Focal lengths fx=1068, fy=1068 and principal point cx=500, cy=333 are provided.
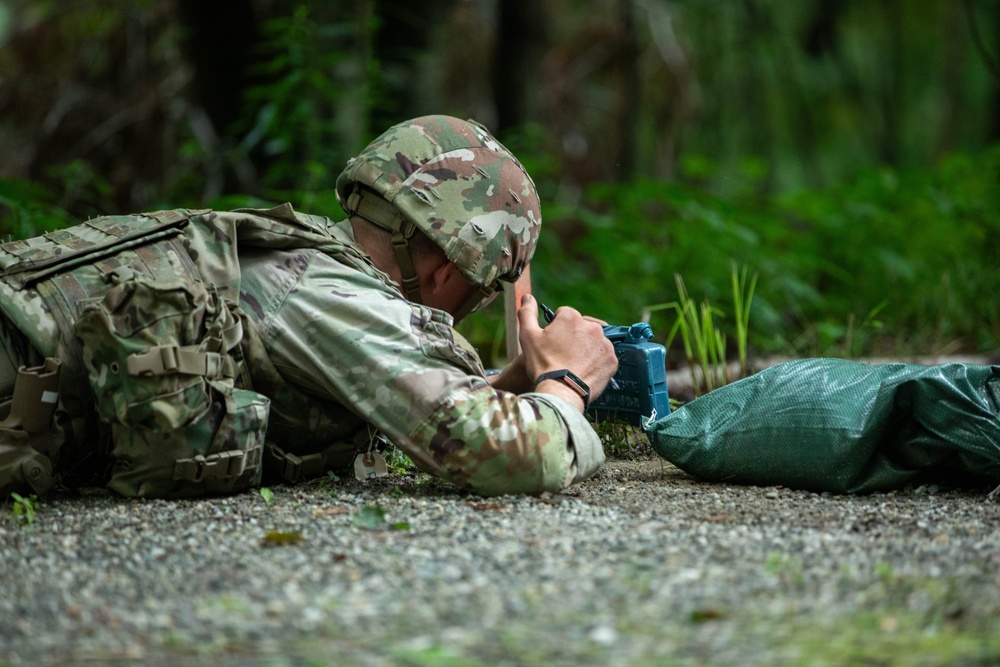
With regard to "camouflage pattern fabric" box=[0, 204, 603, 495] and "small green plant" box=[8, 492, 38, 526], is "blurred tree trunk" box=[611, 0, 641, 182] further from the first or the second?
"small green plant" box=[8, 492, 38, 526]

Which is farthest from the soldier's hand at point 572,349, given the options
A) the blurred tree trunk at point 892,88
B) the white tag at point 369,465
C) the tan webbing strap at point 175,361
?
the blurred tree trunk at point 892,88

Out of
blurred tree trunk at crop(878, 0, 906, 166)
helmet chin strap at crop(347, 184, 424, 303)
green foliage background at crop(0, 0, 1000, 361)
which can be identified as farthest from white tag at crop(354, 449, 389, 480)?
blurred tree trunk at crop(878, 0, 906, 166)

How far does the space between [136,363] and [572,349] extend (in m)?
1.15

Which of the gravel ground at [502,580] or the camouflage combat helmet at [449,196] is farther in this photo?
the camouflage combat helmet at [449,196]

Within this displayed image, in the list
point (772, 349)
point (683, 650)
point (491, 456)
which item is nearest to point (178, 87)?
point (772, 349)

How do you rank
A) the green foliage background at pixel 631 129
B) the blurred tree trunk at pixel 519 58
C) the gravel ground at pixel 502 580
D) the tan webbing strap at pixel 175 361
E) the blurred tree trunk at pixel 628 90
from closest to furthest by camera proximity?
the gravel ground at pixel 502 580 < the tan webbing strap at pixel 175 361 < the green foliage background at pixel 631 129 < the blurred tree trunk at pixel 519 58 < the blurred tree trunk at pixel 628 90

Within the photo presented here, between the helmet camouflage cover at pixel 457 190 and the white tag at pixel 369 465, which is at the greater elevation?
the helmet camouflage cover at pixel 457 190

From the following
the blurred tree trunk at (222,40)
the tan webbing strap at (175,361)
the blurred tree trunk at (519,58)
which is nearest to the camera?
the tan webbing strap at (175,361)

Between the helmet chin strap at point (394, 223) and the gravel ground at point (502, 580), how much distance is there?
634 millimetres

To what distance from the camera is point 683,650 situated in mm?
1645

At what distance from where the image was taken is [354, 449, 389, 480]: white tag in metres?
3.05

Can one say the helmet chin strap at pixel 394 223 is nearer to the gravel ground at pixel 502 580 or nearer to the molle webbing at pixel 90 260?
the molle webbing at pixel 90 260

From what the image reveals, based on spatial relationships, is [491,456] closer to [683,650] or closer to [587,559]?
[587,559]

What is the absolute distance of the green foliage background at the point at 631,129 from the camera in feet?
18.3
